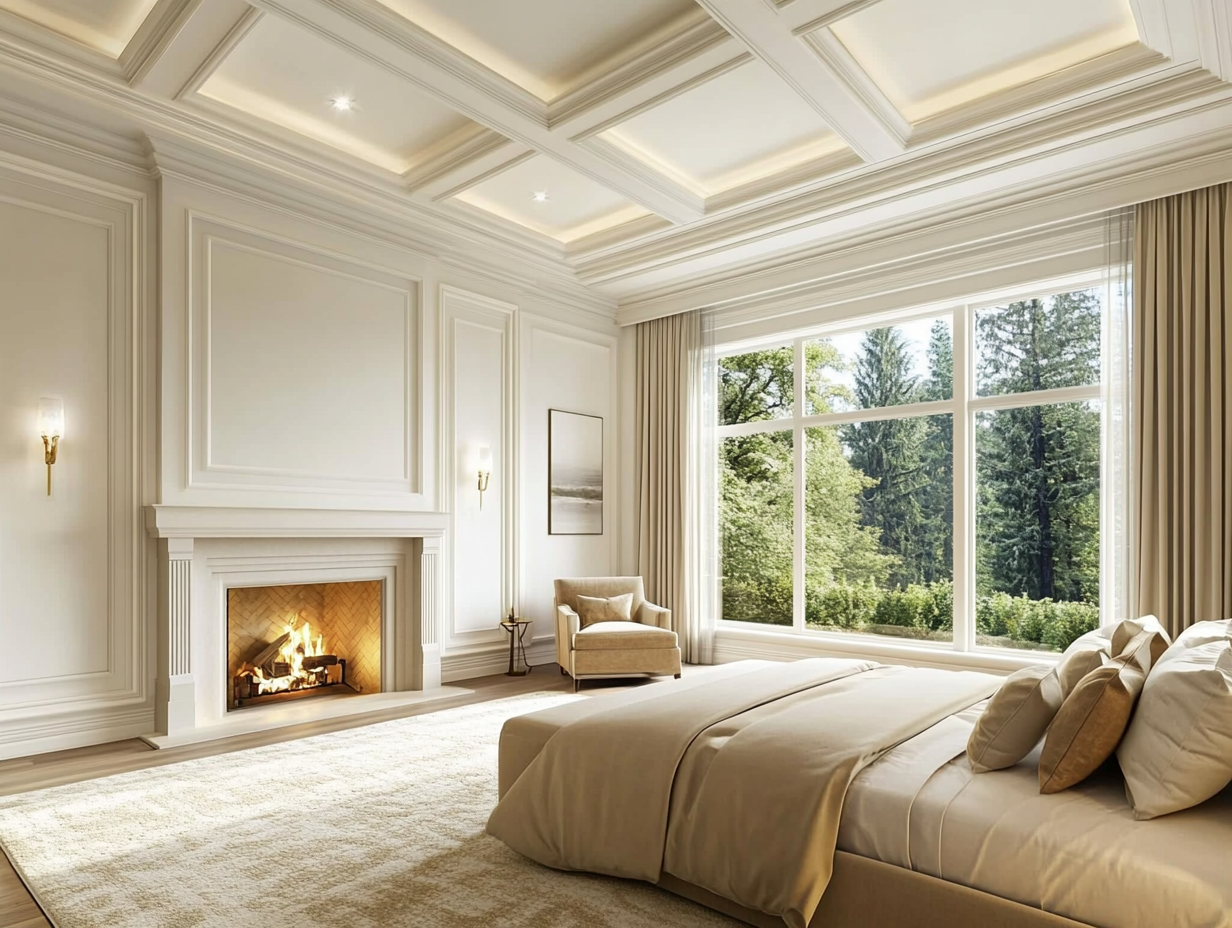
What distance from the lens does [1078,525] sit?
5.15 metres

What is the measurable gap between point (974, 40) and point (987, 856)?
3.58m

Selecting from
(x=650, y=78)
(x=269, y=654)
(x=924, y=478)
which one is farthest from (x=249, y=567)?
(x=924, y=478)

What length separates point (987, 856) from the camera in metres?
1.85

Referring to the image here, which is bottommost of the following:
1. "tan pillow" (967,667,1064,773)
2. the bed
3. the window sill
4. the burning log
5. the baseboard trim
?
the baseboard trim

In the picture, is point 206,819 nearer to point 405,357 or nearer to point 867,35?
point 405,357

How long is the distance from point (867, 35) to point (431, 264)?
320cm

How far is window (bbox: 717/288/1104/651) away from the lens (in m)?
5.23

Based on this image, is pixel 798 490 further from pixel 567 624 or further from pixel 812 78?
pixel 812 78

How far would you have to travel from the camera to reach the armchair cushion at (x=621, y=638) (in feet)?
18.5

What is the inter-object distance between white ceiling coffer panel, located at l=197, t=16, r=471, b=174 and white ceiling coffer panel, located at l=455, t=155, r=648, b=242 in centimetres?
55

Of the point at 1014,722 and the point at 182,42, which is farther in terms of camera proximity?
the point at 182,42

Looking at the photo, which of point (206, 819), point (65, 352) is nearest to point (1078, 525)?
point (206, 819)

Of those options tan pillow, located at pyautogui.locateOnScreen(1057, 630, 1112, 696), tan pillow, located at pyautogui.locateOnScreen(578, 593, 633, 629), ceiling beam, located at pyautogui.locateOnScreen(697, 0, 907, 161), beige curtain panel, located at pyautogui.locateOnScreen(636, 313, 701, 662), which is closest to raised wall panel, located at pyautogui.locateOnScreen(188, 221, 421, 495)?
tan pillow, located at pyautogui.locateOnScreen(578, 593, 633, 629)

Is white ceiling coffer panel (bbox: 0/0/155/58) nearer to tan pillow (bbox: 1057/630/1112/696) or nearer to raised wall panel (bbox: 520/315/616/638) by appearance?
raised wall panel (bbox: 520/315/616/638)
